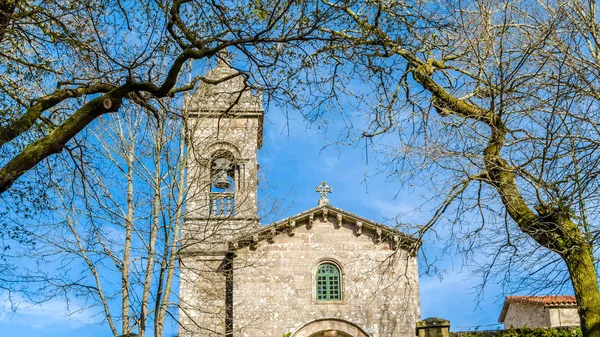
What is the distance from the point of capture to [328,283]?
21688 millimetres

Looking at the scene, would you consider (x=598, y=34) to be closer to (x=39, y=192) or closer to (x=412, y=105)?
(x=412, y=105)

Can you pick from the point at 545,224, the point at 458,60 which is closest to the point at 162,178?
the point at 458,60

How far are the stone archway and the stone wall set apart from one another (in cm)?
13

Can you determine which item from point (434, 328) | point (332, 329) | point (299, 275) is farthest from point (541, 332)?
point (299, 275)

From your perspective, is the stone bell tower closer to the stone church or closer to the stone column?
the stone church

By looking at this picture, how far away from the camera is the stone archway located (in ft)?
68.6

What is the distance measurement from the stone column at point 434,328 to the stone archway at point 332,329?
598 cm

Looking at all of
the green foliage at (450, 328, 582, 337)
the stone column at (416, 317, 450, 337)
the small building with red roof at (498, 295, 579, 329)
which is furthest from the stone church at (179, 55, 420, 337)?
the stone column at (416, 317, 450, 337)

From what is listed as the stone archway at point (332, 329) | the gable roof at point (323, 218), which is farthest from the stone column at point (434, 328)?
the gable roof at point (323, 218)

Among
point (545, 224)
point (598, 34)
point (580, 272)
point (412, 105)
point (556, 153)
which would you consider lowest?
point (580, 272)

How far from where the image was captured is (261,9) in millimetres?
8094

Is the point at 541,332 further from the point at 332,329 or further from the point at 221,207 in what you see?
the point at 221,207

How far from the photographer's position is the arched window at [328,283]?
21531 millimetres

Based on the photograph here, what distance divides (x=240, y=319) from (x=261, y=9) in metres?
14.1
